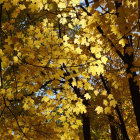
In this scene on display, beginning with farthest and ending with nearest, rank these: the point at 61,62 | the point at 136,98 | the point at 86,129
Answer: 1. the point at 86,129
2. the point at 136,98
3. the point at 61,62

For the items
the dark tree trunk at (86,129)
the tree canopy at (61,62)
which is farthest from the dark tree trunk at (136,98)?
the dark tree trunk at (86,129)

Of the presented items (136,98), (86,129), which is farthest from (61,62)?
(86,129)

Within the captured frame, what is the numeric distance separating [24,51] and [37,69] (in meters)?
0.43

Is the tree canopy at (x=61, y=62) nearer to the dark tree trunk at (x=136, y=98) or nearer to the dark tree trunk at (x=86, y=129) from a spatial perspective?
the dark tree trunk at (x=136, y=98)

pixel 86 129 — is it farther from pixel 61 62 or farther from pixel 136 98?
pixel 61 62

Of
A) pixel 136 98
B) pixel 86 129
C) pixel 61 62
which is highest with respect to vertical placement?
pixel 61 62

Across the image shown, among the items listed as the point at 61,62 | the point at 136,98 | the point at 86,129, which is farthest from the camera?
the point at 86,129

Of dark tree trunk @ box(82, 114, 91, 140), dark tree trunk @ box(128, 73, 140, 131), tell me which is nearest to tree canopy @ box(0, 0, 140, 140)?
dark tree trunk @ box(128, 73, 140, 131)

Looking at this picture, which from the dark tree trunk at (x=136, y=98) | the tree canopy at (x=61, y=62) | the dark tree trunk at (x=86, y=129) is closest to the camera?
the tree canopy at (x=61, y=62)

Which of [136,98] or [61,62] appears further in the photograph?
[136,98]

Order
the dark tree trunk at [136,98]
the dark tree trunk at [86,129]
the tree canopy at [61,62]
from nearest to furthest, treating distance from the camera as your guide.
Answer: the tree canopy at [61,62], the dark tree trunk at [136,98], the dark tree trunk at [86,129]

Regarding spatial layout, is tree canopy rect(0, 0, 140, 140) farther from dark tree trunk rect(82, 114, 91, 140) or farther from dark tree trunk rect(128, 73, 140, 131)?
dark tree trunk rect(82, 114, 91, 140)

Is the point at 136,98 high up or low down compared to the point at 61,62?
down

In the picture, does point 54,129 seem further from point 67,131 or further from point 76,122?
point 76,122
